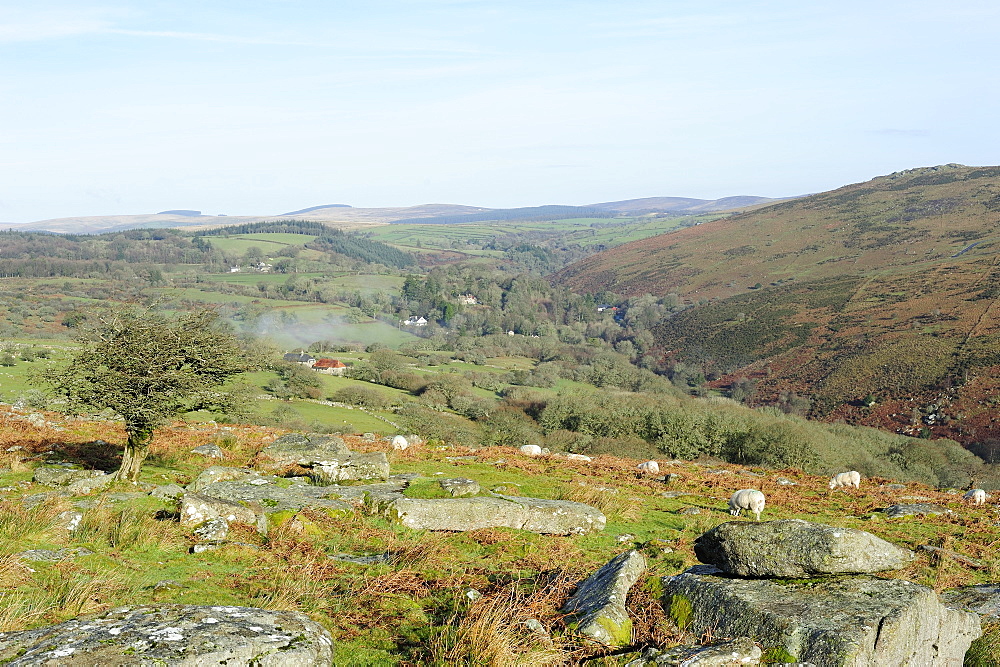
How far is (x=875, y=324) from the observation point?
119 metres

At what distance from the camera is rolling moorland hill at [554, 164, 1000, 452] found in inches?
3499

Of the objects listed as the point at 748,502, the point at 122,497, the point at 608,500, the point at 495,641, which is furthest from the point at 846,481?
the point at 122,497

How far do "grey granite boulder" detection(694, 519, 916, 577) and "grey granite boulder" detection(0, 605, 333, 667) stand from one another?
5.31m

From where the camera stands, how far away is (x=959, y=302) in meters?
115

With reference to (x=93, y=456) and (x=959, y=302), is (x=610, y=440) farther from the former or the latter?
(x=959, y=302)

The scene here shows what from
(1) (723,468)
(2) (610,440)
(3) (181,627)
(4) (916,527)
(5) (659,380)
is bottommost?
(5) (659,380)

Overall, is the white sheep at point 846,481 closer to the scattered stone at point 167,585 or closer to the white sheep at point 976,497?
the white sheep at point 976,497

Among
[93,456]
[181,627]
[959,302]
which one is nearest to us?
[181,627]

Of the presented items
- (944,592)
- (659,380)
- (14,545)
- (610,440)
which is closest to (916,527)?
(944,592)

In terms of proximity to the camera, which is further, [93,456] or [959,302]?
[959,302]

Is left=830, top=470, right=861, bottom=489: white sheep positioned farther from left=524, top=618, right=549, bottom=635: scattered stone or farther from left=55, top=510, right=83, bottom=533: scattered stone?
left=55, top=510, right=83, bottom=533: scattered stone

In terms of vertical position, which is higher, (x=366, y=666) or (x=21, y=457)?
(x=366, y=666)

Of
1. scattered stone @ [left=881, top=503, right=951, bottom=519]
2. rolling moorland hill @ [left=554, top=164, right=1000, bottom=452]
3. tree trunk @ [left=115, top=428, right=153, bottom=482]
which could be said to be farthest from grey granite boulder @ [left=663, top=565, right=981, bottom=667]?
rolling moorland hill @ [left=554, top=164, right=1000, bottom=452]

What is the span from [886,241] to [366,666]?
677 ft
